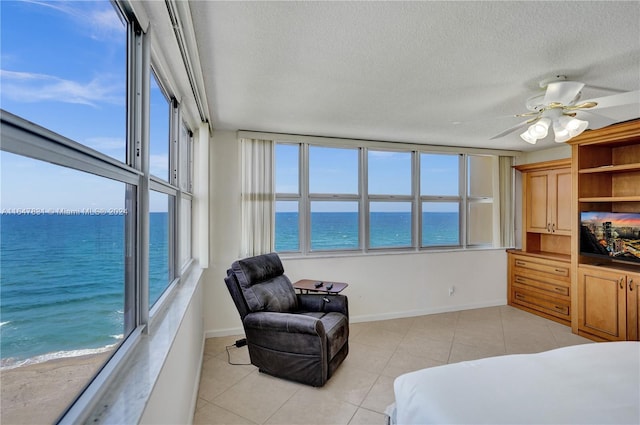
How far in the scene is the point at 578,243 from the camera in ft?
12.2

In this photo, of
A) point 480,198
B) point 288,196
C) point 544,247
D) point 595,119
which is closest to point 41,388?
point 288,196

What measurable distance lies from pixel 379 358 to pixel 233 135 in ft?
9.84

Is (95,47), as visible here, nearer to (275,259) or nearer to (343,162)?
(275,259)

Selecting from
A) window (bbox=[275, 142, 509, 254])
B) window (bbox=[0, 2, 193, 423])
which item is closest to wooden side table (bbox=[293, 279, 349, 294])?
window (bbox=[275, 142, 509, 254])

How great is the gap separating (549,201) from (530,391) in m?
3.91

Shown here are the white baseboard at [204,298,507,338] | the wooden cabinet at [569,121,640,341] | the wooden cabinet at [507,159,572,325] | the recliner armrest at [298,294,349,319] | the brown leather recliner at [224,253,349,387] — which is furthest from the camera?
the wooden cabinet at [507,159,572,325]

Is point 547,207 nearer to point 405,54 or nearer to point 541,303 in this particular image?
point 541,303

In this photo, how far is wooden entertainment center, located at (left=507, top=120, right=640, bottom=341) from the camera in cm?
332

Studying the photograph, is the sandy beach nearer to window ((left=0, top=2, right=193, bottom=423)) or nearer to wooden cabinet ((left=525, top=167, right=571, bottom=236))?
window ((left=0, top=2, right=193, bottom=423))

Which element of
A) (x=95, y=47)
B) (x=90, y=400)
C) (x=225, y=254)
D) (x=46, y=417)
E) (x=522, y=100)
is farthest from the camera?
(x=225, y=254)

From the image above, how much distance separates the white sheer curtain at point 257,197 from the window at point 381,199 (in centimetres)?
15

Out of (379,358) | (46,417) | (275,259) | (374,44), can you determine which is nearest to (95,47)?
(46,417)

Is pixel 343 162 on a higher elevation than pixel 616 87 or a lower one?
lower

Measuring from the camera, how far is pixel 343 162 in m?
4.33
